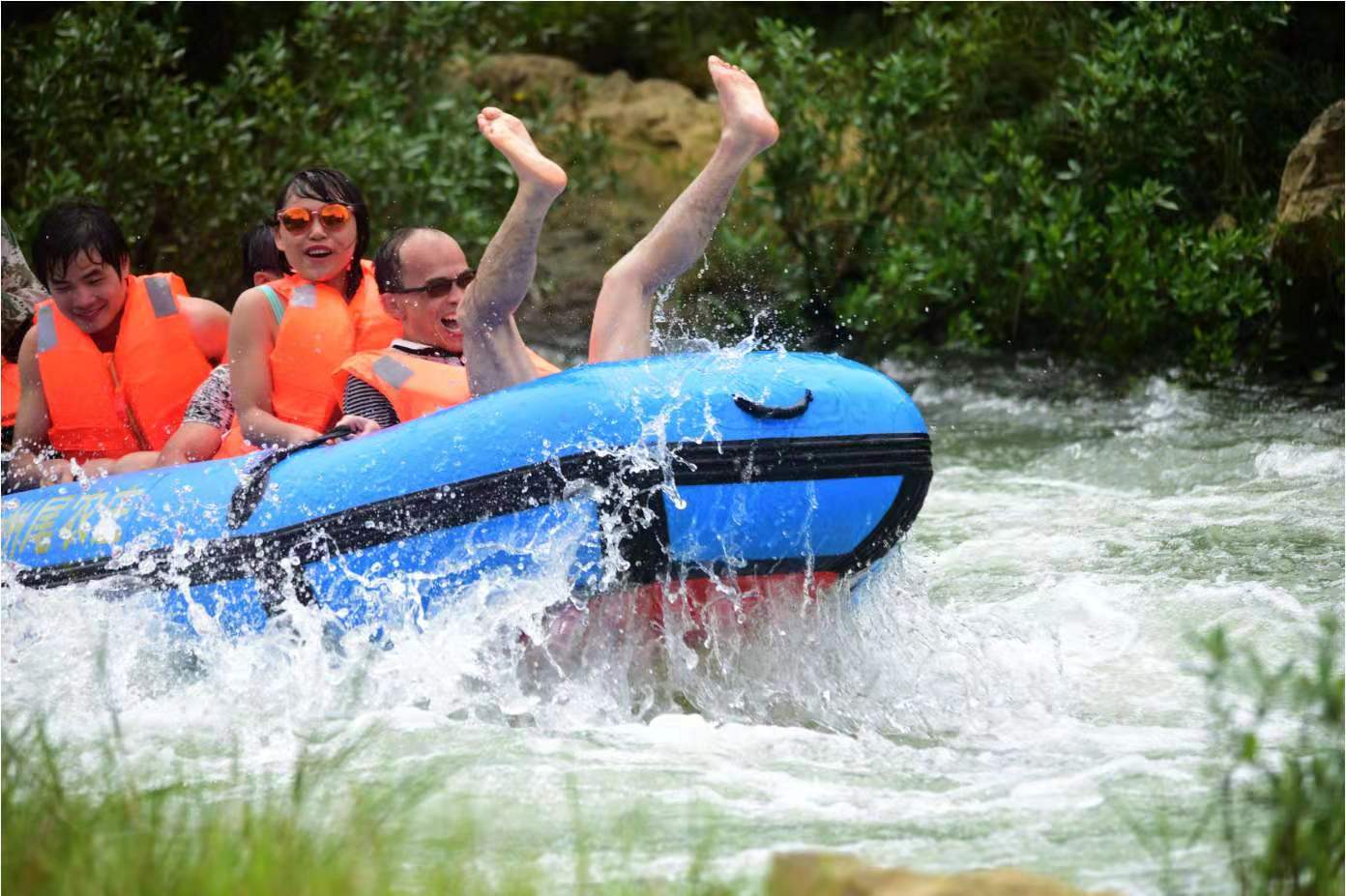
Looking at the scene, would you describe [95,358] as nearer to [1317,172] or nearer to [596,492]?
[596,492]

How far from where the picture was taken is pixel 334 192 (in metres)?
4.87

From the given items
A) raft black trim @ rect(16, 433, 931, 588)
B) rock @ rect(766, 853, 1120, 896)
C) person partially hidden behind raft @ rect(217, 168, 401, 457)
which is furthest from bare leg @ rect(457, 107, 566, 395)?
rock @ rect(766, 853, 1120, 896)

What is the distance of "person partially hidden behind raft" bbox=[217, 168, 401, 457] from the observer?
479 cm

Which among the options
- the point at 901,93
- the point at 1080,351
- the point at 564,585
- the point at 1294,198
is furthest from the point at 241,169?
the point at 564,585

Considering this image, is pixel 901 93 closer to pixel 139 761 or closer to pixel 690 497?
pixel 690 497

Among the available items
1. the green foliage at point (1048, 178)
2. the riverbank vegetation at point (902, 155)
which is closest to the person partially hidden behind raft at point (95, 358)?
the riverbank vegetation at point (902, 155)

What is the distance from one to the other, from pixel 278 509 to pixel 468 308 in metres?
0.62

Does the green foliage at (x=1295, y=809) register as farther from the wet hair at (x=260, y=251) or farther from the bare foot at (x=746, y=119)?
the wet hair at (x=260, y=251)

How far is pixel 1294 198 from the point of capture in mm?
8039

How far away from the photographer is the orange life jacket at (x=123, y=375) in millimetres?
5066

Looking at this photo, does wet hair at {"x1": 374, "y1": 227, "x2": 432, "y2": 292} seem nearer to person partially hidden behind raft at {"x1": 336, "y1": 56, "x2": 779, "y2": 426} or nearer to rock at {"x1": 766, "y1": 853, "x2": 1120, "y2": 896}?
person partially hidden behind raft at {"x1": 336, "y1": 56, "x2": 779, "y2": 426}

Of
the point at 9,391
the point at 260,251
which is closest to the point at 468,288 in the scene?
the point at 260,251

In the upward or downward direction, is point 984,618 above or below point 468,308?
below

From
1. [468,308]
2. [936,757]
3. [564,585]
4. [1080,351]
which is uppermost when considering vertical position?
[468,308]
